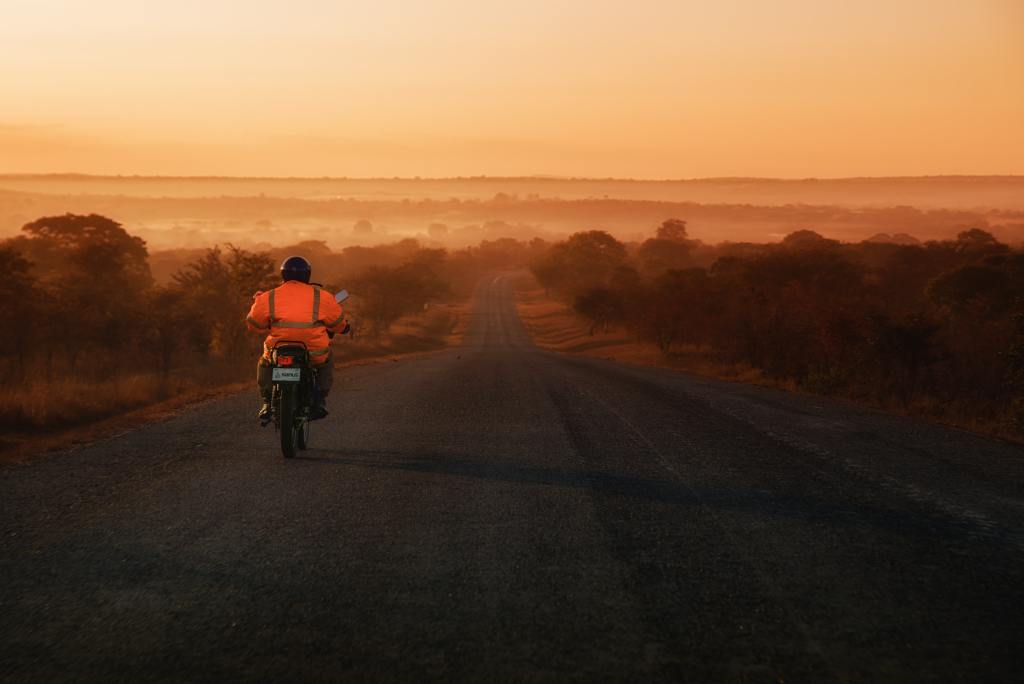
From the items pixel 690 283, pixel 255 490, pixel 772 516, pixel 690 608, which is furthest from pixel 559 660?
pixel 690 283

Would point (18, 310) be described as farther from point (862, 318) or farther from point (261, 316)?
point (862, 318)

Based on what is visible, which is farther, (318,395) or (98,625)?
(318,395)

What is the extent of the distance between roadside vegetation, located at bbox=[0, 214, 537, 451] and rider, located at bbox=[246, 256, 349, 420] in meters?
4.90

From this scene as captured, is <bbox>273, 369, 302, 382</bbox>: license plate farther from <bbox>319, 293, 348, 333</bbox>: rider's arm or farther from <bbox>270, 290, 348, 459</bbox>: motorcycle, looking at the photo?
<bbox>319, 293, 348, 333</bbox>: rider's arm

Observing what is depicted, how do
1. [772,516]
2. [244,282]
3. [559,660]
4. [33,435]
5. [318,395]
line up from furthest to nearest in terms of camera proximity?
[244,282]
[33,435]
[318,395]
[772,516]
[559,660]

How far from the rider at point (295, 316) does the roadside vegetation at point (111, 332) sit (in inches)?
193

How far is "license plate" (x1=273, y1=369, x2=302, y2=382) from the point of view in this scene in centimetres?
798

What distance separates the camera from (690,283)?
57.7m

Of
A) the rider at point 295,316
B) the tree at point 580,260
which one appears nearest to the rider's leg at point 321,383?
the rider at point 295,316

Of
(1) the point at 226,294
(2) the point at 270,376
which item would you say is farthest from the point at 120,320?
(2) the point at 270,376

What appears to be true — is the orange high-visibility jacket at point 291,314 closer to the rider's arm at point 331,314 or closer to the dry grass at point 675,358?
the rider's arm at point 331,314

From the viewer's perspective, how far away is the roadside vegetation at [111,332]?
1413 cm

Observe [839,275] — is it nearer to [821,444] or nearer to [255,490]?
[821,444]

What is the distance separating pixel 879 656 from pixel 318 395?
6.49m
